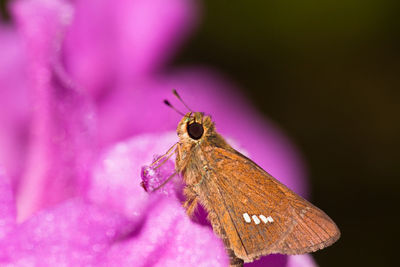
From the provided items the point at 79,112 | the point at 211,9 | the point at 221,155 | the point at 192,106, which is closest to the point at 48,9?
the point at 79,112

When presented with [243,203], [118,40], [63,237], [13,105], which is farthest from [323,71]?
[63,237]

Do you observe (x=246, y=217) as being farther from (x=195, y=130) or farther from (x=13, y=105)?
(x=13, y=105)

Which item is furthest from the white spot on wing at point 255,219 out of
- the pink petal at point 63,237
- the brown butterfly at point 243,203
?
the pink petal at point 63,237

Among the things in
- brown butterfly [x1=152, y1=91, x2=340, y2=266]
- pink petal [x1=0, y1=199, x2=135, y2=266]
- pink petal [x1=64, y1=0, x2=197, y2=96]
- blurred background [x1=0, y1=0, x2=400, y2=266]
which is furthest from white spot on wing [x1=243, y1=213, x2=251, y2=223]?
blurred background [x1=0, y1=0, x2=400, y2=266]

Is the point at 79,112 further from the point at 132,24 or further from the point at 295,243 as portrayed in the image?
the point at 132,24

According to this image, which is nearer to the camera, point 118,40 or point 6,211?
point 6,211

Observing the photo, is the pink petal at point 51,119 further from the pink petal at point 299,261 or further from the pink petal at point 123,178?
the pink petal at point 299,261

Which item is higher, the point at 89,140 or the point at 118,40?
the point at 118,40

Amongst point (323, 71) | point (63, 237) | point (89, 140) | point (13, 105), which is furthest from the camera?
point (323, 71)
